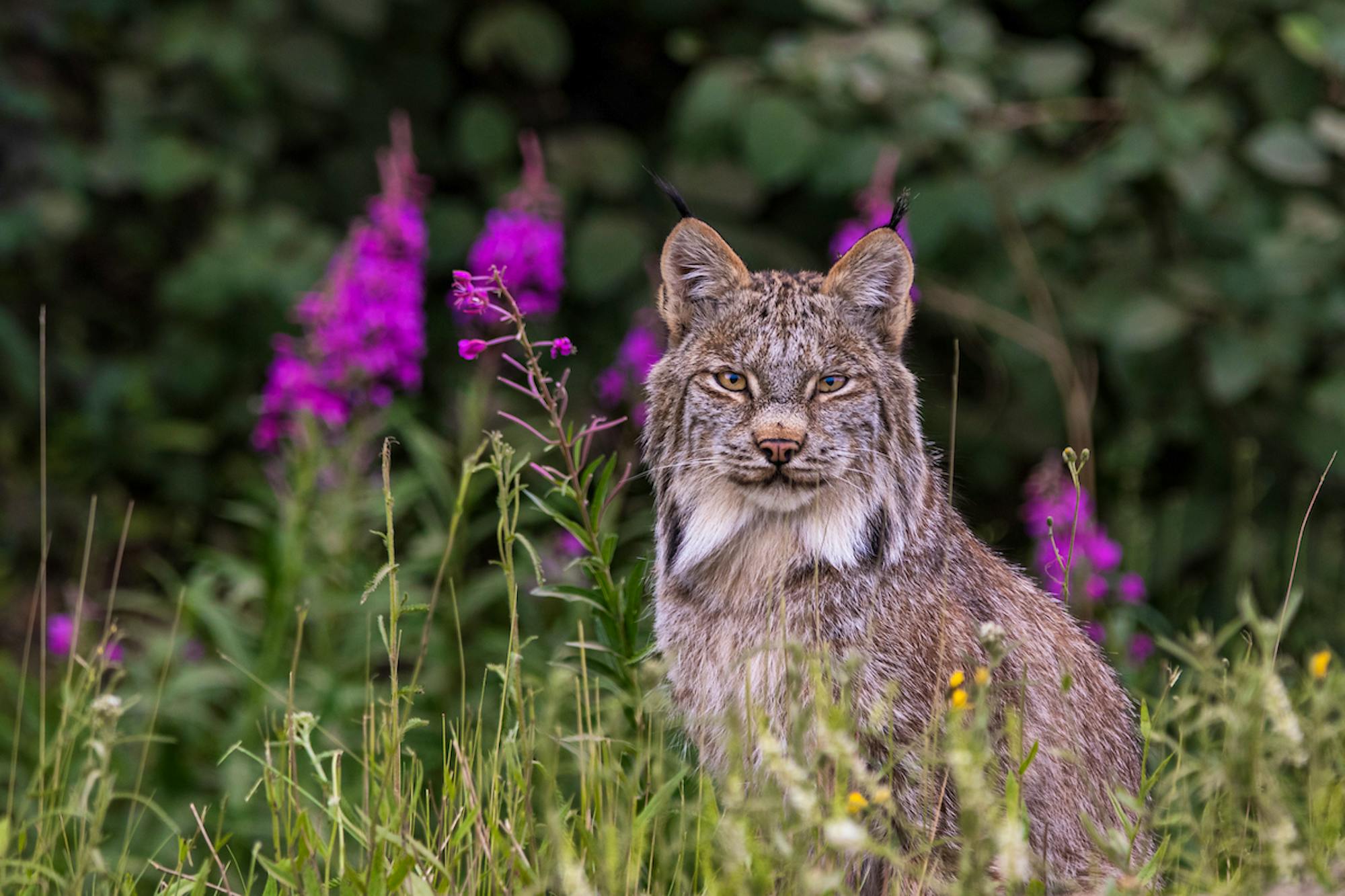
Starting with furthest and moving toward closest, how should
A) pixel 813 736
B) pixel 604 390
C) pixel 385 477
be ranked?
pixel 604 390, pixel 813 736, pixel 385 477

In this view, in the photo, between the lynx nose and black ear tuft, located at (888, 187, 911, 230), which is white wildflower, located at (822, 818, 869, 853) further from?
black ear tuft, located at (888, 187, 911, 230)

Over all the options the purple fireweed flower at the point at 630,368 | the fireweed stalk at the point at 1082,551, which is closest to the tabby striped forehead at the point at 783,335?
the purple fireweed flower at the point at 630,368

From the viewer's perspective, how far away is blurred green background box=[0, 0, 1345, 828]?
227 inches

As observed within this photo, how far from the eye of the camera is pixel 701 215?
6.49m

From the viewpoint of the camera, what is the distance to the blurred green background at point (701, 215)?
18.9ft

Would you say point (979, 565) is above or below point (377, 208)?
below

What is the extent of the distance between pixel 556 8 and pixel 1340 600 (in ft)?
14.4

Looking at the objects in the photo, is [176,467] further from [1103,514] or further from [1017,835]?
[1017,835]

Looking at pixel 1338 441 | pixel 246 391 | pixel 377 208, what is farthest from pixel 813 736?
pixel 246 391

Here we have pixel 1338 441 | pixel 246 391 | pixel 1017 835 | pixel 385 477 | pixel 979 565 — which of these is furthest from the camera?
pixel 246 391

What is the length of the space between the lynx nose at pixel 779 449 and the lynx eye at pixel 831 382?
0.80 ft

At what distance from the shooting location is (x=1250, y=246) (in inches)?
231

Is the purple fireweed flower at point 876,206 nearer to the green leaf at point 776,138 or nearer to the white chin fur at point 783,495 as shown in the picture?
the green leaf at point 776,138

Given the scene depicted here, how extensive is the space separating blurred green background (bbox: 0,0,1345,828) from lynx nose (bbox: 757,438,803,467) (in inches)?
57.3
